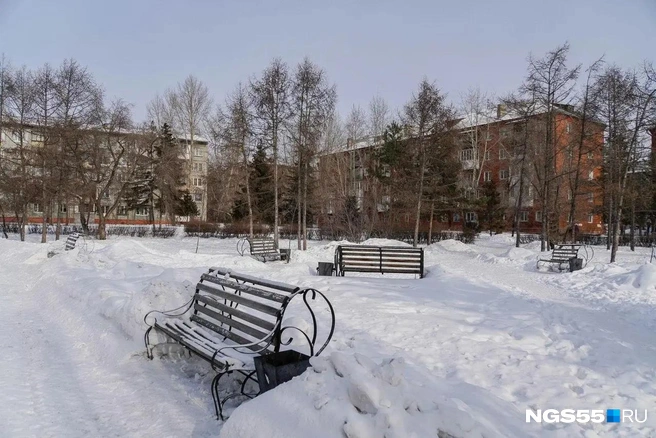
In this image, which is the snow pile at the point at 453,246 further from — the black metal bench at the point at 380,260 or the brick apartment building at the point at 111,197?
the brick apartment building at the point at 111,197

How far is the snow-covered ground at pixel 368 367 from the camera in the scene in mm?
2879

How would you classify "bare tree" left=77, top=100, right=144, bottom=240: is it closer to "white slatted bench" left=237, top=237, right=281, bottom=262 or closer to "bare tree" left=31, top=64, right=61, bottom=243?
"bare tree" left=31, top=64, right=61, bottom=243

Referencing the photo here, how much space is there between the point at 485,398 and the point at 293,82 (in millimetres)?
22798

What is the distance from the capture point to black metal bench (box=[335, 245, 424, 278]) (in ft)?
43.3

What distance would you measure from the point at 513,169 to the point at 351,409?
3829cm

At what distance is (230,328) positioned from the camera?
5.25 meters

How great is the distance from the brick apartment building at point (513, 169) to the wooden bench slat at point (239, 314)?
2137 centimetres

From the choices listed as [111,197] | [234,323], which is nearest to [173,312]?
[234,323]

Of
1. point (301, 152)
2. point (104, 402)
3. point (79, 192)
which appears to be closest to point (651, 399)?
point (104, 402)

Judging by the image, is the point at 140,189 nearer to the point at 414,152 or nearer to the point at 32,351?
the point at 414,152

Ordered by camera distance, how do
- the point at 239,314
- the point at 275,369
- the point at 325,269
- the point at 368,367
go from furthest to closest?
the point at 325,269 → the point at 239,314 → the point at 275,369 → the point at 368,367

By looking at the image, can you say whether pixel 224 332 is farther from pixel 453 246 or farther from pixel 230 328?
pixel 453 246

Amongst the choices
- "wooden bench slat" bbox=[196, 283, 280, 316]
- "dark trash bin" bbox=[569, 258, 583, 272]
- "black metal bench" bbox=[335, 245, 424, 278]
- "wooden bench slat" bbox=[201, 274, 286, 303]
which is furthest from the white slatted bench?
"wooden bench slat" bbox=[196, 283, 280, 316]

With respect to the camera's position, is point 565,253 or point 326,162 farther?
point 326,162
